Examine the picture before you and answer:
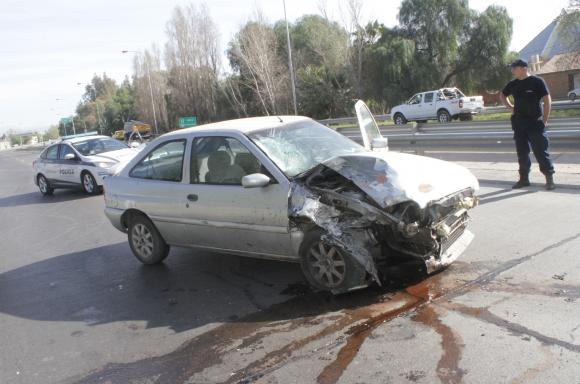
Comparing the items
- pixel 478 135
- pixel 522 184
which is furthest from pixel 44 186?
pixel 522 184

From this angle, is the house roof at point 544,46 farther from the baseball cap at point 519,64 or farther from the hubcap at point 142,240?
the hubcap at point 142,240

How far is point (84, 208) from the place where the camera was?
481 inches

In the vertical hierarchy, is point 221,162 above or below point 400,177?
above

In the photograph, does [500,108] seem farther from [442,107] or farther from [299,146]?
[299,146]

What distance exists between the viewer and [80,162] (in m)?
14.5

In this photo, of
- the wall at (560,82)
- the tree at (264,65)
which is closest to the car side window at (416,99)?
the tree at (264,65)

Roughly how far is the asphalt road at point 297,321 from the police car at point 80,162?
24.4 ft

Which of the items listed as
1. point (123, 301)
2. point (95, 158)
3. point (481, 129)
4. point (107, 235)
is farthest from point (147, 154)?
point (481, 129)

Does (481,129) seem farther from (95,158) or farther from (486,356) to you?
(486,356)

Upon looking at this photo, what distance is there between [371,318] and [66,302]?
3.23 meters

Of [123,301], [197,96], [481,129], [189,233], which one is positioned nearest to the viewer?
[123,301]

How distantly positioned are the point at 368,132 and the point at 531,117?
9.73 feet

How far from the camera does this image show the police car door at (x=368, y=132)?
6480 mm

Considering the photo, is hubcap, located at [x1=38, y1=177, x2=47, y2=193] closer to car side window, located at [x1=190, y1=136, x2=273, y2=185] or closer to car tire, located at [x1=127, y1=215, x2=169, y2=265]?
car tire, located at [x1=127, y1=215, x2=169, y2=265]
